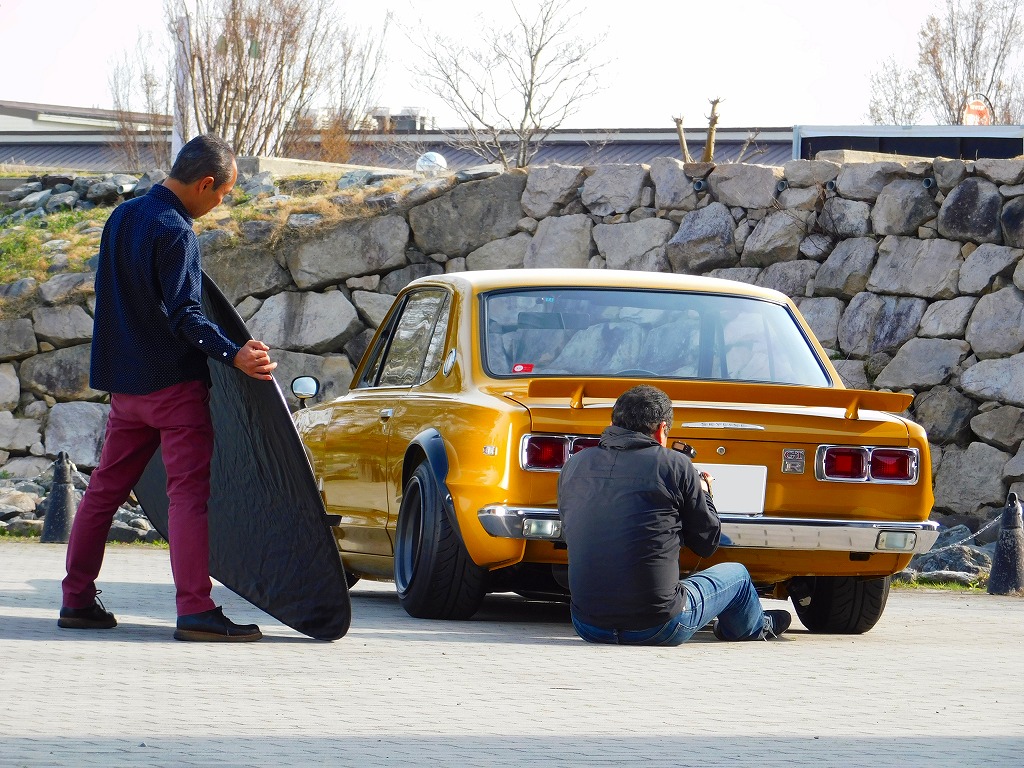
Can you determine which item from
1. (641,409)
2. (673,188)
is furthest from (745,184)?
(641,409)

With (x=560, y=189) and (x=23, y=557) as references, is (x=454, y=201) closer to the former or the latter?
(x=560, y=189)

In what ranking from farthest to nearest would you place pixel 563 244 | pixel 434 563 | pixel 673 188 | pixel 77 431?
pixel 77 431, pixel 563 244, pixel 673 188, pixel 434 563

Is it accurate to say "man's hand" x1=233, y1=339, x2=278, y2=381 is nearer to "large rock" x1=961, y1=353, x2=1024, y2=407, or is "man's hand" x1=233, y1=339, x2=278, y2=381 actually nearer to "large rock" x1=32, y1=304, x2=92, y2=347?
"large rock" x1=961, y1=353, x2=1024, y2=407

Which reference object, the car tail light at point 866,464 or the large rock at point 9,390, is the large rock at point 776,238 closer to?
the large rock at point 9,390

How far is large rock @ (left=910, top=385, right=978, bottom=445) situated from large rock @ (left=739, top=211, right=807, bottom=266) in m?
2.02

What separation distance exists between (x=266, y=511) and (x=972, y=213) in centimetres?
992

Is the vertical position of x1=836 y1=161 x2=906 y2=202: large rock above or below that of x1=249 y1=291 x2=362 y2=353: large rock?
above

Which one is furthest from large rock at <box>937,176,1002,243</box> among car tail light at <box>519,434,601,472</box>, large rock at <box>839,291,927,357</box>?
car tail light at <box>519,434,601,472</box>

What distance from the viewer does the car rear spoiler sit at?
6.69 m

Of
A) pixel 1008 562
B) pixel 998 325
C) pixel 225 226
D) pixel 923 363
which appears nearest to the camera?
pixel 1008 562

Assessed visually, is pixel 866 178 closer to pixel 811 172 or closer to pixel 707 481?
pixel 811 172

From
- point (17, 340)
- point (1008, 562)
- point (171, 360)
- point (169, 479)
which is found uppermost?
point (171, 360)

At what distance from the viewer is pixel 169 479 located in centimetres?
612

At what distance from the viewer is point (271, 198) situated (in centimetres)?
1902
